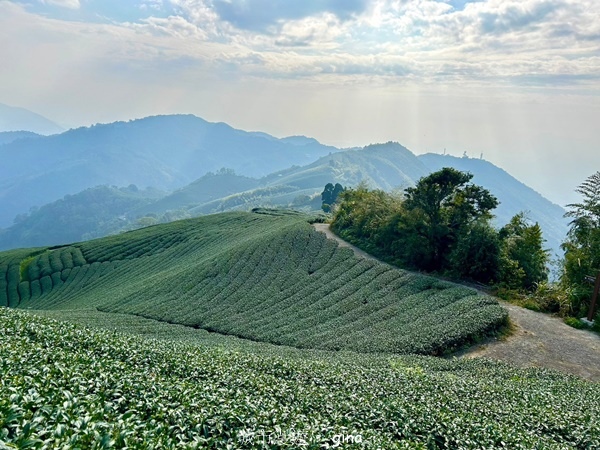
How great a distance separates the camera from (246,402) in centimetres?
820

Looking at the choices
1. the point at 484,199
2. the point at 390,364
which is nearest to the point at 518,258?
the point at 484,199

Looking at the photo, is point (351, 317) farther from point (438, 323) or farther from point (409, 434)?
point (409, 434)

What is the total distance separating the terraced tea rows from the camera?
23.3 meters

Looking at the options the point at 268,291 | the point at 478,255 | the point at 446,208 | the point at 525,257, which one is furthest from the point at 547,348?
the point at 268,291

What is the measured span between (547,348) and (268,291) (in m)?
19.7

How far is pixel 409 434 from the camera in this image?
28.3 ft

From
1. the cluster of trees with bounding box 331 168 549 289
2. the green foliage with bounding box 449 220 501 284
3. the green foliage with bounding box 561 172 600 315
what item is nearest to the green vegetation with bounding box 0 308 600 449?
the green foliage with bounding box 561 172 600 315

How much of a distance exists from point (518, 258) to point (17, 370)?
32.0m

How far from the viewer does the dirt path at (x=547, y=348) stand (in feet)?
60.5

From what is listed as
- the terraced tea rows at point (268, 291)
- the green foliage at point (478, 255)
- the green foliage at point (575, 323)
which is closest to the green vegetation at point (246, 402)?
the terraced tea rows at point (268, 291)

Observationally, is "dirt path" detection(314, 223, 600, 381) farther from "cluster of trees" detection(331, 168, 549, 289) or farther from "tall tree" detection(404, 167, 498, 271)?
"tall tree" detection(404, 167, 498, 271)

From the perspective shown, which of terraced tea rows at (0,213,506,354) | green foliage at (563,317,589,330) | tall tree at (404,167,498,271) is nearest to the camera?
green foliage at (563,317,589,330)

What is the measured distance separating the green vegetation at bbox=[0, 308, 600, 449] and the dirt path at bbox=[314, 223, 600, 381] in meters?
Result: 3.48

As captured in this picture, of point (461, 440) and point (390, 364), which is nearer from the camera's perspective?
point (461, 440)
